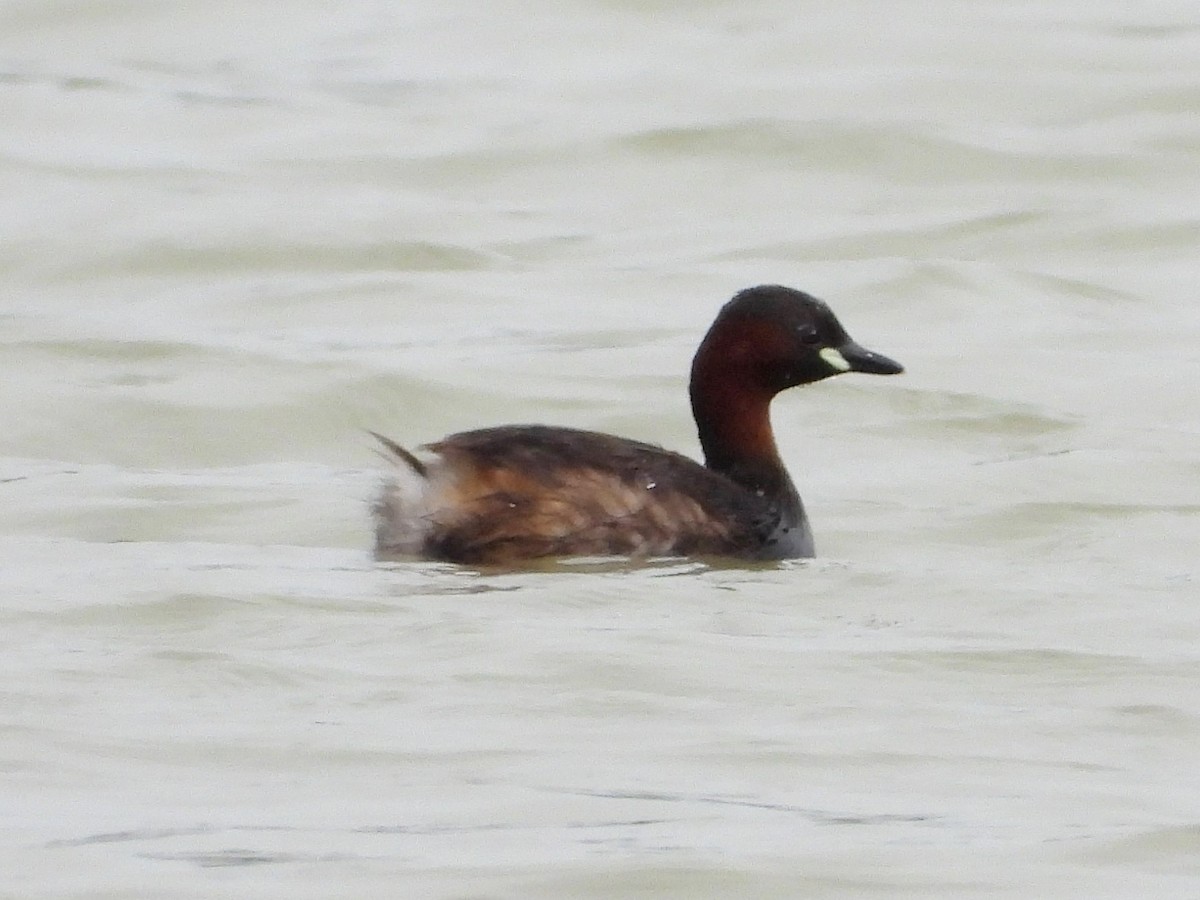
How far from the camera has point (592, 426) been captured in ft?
36.1

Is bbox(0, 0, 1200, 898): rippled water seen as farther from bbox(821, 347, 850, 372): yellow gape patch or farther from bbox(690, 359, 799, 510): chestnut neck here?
bbox(821, 347, 850, 372): yellow gape patch

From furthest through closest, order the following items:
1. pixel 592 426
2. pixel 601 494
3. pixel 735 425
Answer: pixel 592 426 < pixel 735 425 < pixel 601 494

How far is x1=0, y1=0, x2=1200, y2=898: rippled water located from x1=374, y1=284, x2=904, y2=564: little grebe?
0.11 metres

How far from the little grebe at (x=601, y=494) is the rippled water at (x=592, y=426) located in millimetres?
107

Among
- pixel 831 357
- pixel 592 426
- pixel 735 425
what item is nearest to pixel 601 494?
pixel 735 425

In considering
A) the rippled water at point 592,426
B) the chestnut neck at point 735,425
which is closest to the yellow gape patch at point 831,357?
the chestnut neck at point 735,425

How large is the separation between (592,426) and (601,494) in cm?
283

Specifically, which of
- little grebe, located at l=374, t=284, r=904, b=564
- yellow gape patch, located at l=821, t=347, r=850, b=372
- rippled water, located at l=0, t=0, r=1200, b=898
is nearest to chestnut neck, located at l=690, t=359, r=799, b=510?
little grebe, located at l=374, t=284, r=904, b=564

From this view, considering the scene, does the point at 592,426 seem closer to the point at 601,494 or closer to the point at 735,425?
the point at 735,425

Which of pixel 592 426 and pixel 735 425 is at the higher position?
pixel 735 425

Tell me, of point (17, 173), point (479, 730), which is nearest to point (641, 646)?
point (479, 730)

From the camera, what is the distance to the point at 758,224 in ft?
48.8

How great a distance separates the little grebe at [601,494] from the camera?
26.6 ft

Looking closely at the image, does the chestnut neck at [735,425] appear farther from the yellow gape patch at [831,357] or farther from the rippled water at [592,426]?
the rippled water at [592,426]
